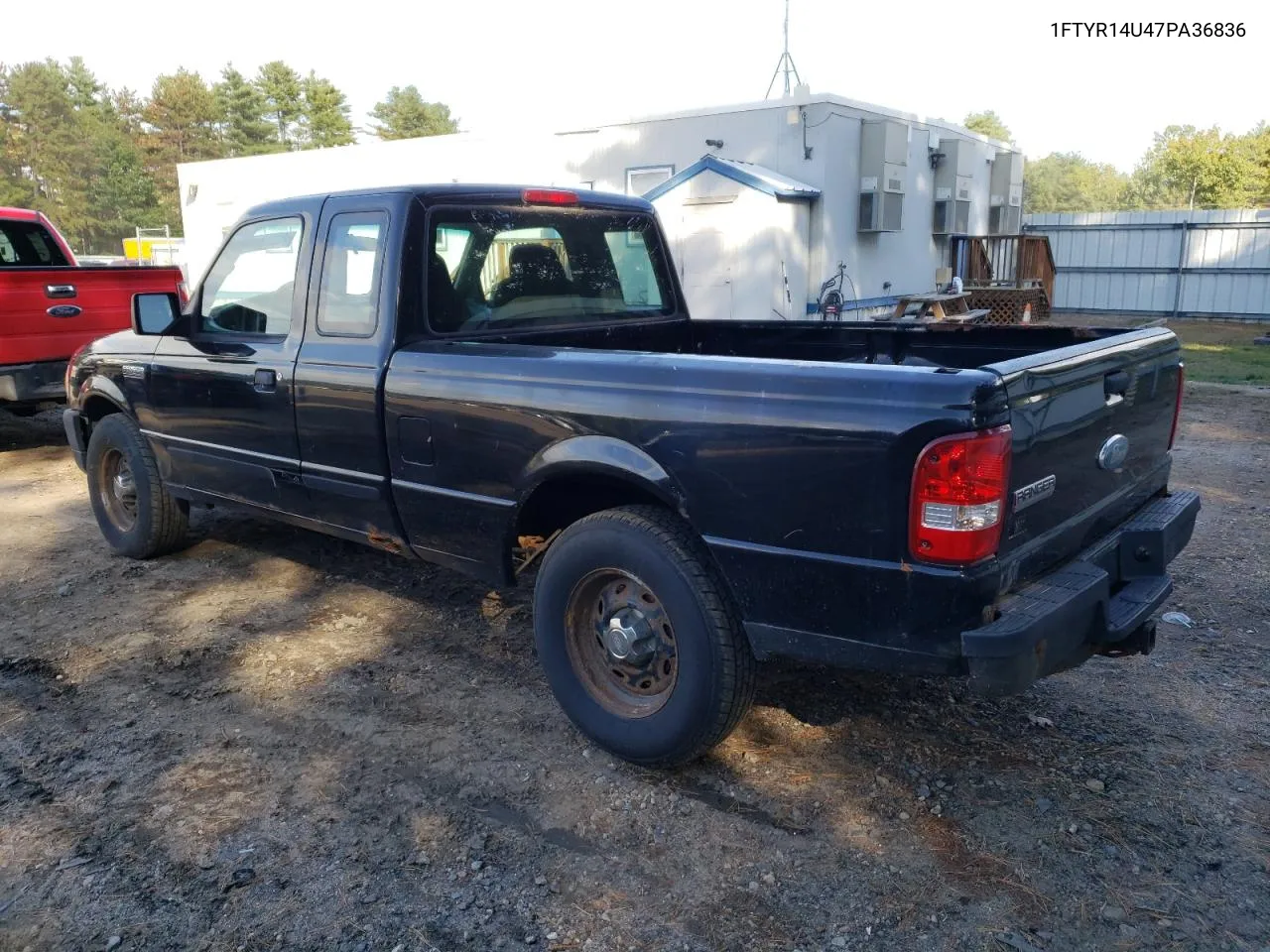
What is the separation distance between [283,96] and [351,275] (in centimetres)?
7066

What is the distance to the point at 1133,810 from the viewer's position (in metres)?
3.10

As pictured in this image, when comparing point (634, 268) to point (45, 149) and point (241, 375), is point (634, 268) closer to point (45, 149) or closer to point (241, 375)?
point (241, 375)

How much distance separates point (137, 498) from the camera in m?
5.52

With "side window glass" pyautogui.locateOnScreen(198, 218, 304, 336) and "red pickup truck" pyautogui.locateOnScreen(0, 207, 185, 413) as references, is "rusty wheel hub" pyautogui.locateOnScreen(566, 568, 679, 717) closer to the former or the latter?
"side window glass" pyautogui.locateOnScreen(198, 218, 304, 336)

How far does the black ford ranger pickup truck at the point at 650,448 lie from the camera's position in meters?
2.66

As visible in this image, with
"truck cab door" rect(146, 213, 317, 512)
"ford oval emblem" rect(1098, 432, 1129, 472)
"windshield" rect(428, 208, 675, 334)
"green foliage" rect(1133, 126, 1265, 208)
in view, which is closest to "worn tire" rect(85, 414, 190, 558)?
"truck cab door" rect(146, 213, 317, 512)

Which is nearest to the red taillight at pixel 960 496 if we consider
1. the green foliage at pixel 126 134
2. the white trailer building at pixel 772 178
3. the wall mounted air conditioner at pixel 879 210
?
Result: the white trailer building at pixel 772 178

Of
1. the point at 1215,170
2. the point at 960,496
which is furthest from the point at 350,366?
the point at 1215,170

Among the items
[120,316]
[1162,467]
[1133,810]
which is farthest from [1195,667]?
[120,316]

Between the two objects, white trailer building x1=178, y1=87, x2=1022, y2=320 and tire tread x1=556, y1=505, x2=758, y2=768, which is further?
white trailer building x1=178, y1=87, x2=1022, y2=320

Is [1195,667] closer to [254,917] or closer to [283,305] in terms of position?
[254,917]

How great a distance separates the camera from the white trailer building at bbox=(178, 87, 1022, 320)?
44.7 ft

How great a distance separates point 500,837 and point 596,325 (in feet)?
7.79

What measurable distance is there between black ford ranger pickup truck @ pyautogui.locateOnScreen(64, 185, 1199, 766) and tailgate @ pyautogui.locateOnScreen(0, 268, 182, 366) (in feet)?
11.2
